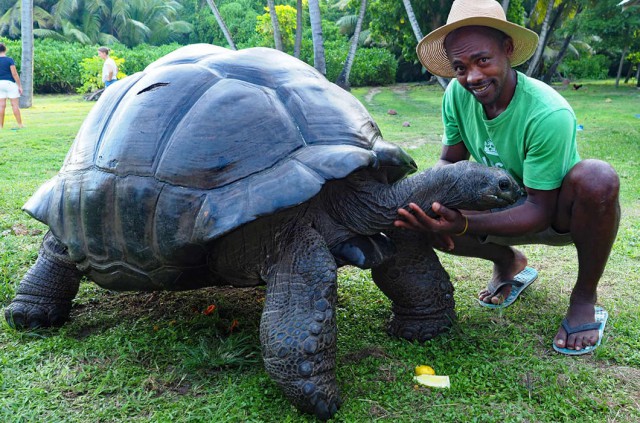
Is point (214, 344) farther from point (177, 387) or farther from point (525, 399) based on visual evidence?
point (525, 399)

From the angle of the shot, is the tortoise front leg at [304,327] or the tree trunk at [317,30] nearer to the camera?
the tortoise front leg at [304,327]

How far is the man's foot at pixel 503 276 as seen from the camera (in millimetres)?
3225

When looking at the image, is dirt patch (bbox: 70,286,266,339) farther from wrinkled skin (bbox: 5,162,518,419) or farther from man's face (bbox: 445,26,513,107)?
man's face (bbox: 445,26,513,107)

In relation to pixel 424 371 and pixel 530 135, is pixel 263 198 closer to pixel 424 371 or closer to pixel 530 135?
pixel 424 371

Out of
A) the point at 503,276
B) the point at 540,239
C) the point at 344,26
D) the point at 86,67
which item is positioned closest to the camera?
the point at 540,239

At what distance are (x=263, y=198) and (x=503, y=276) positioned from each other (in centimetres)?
175

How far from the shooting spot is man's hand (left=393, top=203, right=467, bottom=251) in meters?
2.41

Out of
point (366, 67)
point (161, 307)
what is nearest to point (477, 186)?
point (161, 307)

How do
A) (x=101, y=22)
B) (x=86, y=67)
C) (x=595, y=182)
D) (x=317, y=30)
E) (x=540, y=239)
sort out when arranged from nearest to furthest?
1. (x=595, y=182)
2. (x=540, y=239)
3. (x=317, y=30)
4. (x=86, y=67)
5. (x=101, y=22)

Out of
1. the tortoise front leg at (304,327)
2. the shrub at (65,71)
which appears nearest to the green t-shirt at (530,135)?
the tortoise front leg at (304,327)

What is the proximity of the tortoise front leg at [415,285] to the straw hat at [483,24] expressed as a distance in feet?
3.15

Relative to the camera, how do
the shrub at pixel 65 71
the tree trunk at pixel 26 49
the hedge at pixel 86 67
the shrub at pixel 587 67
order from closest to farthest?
the tree trunk at pixel 26 49
the shrub at pixel 65 71
the hedge at pixel 86 67
the shrub at pixel 587 67

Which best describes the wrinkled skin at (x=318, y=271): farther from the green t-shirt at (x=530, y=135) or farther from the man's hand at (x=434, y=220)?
the green t-shirt at (x=530, y=135)

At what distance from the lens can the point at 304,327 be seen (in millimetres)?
2158
